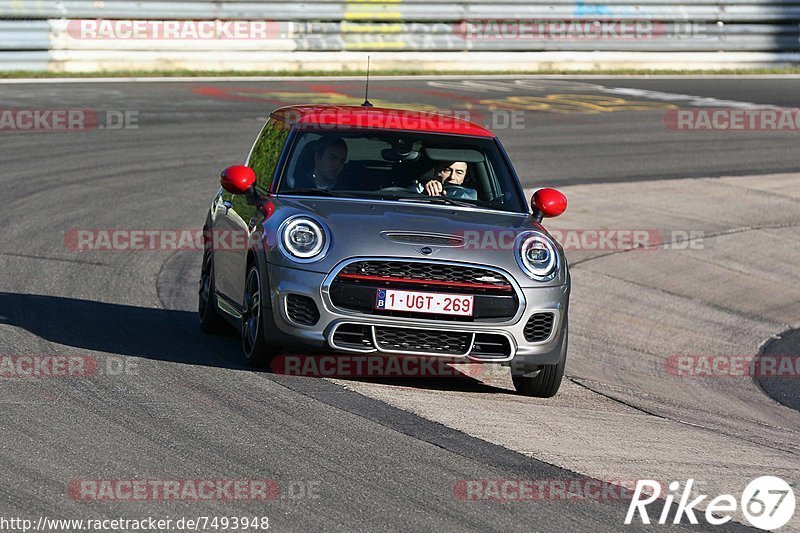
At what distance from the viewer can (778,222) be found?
16234 mm

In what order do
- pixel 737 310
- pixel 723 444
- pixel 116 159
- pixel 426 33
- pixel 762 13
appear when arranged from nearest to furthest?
pixel 723 444 < pixel 737 310 < pixel 116 159 < pixel 426 33 < pixel 762 13

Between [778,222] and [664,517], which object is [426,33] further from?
[664,517]

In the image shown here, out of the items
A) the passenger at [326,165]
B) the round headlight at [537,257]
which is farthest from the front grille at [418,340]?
the passenger at [326,165]

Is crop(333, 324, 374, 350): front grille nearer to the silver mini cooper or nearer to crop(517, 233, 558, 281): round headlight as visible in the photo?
the silver mini cooper

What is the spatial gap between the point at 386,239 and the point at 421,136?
1.39 metres

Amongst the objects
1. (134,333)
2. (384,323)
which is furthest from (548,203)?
(134,333)

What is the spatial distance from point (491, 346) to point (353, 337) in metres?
0.78

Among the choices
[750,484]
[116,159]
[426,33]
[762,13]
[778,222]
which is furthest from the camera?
[762,13]

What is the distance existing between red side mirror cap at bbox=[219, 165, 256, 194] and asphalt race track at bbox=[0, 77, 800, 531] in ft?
3.40

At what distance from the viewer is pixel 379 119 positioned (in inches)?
356

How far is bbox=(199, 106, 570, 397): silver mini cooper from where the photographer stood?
7.69 metres

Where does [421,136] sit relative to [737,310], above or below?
above

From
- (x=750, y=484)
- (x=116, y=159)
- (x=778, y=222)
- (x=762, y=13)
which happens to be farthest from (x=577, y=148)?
(x=750, y=484)

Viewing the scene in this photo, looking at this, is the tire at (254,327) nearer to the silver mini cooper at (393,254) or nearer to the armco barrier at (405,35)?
the silver mini cooper at (393,254)
